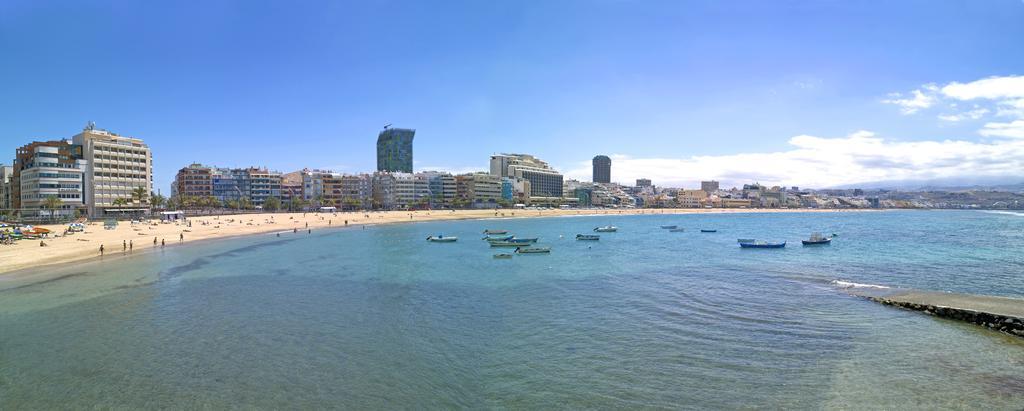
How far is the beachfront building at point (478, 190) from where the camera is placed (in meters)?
182

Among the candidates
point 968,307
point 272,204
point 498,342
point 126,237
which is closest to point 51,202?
point 126,237

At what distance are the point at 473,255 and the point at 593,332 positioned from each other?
32.0 metres

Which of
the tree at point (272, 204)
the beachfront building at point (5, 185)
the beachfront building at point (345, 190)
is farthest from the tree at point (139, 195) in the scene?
the beachfront building at point (345, 190)

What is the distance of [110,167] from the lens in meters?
91.3

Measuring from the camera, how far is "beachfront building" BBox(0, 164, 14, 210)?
4131 inches

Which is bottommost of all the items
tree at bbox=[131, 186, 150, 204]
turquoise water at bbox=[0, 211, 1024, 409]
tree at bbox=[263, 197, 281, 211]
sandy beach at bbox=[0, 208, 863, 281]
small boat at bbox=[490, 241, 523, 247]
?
turquoise water at bbox=[0, 211, 1024, 409]

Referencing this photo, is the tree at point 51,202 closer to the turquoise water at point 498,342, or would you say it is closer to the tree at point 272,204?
the turquoise water at point 498,342

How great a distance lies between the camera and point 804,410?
13.3m

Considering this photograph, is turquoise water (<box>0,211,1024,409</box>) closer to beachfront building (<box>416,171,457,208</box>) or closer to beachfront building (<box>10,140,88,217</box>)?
beachfront building (<box>10,140,88,217</box>)

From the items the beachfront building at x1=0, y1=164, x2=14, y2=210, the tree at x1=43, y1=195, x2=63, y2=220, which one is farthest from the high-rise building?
the beachfront building at x1=0, y1=164, x2=14, y2=210

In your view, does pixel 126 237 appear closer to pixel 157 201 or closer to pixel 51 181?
pixel 51 181

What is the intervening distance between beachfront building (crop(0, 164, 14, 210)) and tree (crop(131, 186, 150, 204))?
31.4 m

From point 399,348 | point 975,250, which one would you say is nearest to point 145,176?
point 399,348

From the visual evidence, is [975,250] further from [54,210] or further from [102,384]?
[54,210]
